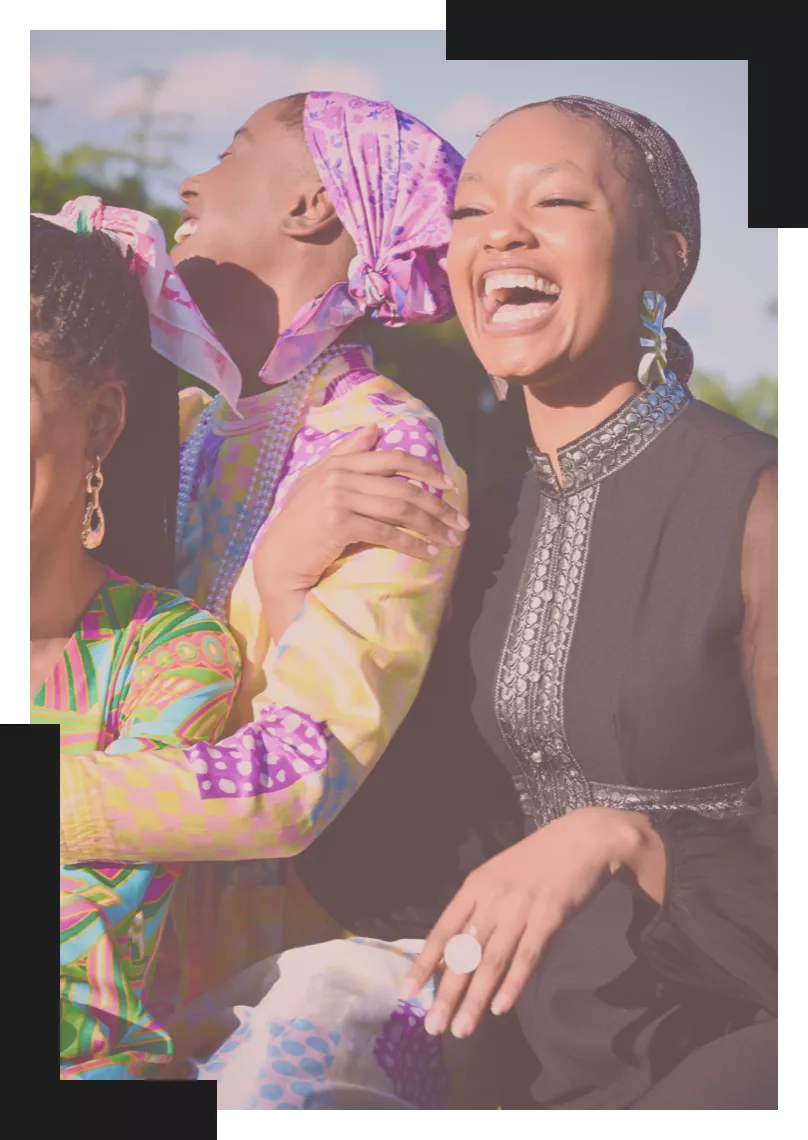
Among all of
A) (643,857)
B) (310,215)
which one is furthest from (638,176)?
(643,857)

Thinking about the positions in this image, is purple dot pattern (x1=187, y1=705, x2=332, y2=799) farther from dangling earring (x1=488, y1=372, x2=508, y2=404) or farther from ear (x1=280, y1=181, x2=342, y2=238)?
ear (x1=280, y1=181, x2=342, y2=238)

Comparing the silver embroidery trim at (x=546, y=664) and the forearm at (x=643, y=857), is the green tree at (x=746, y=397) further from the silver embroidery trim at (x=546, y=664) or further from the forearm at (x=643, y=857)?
the forearm at (x=643, y=857)

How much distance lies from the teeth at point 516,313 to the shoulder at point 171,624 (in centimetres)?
88

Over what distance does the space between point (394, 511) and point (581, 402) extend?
1.53 feet

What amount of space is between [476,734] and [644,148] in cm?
131

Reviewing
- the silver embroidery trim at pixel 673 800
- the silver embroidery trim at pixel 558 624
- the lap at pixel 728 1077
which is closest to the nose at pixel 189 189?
the silver embroidery trim at pixel 558 624

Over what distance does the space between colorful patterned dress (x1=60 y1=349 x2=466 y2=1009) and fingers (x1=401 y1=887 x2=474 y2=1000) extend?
0.67ft

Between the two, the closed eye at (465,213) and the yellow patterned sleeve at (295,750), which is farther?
the closed eye at (465,213)

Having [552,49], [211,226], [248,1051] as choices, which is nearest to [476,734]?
[248,1051]

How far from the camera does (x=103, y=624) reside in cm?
296

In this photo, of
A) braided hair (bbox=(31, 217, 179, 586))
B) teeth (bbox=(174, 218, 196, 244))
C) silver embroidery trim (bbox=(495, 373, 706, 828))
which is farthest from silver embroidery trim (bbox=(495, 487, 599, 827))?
teeth (bbox=(174, 218, 196, 244))

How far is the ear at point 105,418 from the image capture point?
2.91 metres

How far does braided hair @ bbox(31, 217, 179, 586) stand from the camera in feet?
9.46
